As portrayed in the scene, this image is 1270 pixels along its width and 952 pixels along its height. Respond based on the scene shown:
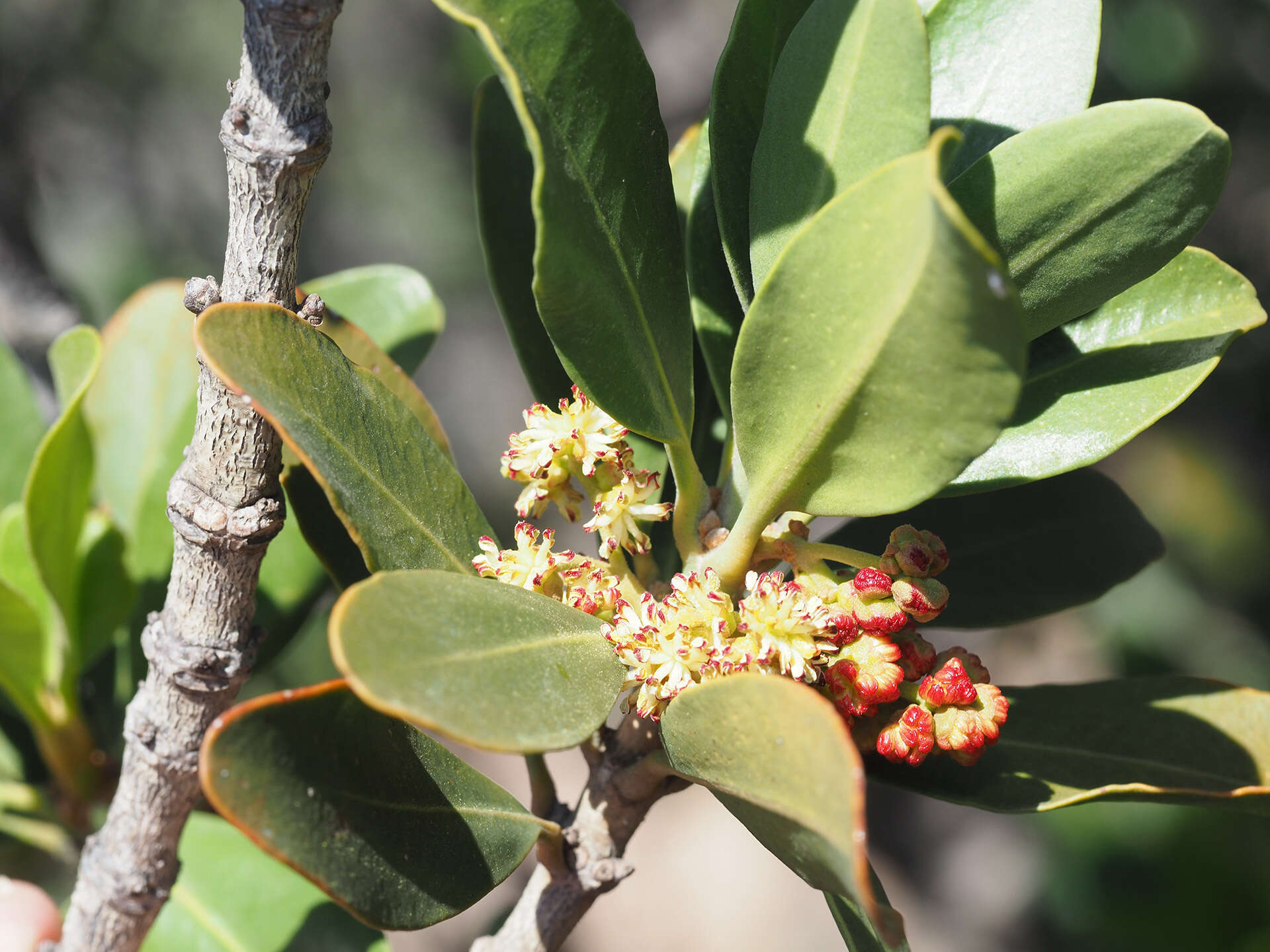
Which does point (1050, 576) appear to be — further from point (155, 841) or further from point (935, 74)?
point (155, 841)

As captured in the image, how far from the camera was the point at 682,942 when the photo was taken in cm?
400

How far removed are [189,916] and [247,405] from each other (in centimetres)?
74

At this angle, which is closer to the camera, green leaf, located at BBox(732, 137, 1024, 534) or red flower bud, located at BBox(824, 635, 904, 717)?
green leaf, located at BBox(732, 137, 1024, 534)

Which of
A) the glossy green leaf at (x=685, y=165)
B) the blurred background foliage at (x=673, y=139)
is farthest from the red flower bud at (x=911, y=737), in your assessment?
the blurred background foliage at (x=673, y=139)

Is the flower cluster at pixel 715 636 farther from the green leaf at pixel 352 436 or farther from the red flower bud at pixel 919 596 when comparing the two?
the green leaf at pixel 352 436

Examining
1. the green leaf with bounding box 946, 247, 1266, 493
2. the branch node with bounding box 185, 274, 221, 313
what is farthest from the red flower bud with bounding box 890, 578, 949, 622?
the branch node with bounding box 185, 274, 221, 313

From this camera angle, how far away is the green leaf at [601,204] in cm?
62

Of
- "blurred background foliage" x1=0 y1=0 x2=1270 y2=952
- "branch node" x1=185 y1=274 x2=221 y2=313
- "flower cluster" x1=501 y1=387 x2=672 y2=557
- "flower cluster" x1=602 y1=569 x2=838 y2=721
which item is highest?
"branch node" x1=185 y1=274 x2=221 y2=313

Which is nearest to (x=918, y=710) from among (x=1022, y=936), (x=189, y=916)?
(x=189, y=916)

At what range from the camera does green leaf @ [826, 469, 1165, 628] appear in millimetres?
1075

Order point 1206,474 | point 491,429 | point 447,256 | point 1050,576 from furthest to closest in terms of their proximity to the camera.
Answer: point 491,429 → point 447,256 → point 1206,474 → point 1050,576

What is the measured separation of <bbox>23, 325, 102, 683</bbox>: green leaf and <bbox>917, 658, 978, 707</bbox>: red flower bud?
767 mm

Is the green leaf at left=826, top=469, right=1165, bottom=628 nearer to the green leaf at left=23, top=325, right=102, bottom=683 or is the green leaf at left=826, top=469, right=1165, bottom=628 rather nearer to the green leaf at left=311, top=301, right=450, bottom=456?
→ the green leaf at left=311, top=301, right=450, bottom=456

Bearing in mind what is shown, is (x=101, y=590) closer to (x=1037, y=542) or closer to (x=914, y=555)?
(x=914, y=555)
